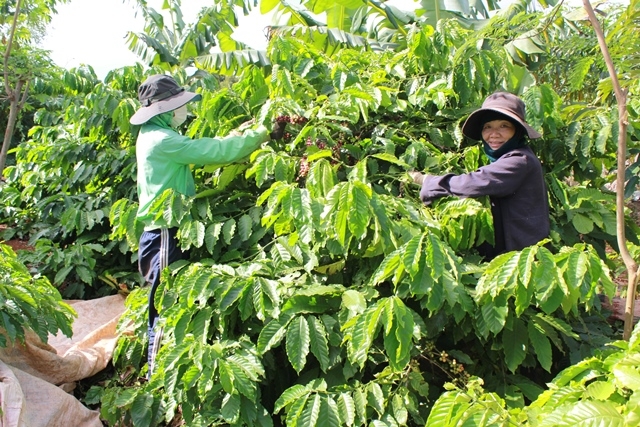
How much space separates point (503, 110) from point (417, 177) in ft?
1.55

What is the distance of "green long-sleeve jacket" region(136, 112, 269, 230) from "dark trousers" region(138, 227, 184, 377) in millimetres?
61

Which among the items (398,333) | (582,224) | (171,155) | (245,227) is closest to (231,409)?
(398,333)

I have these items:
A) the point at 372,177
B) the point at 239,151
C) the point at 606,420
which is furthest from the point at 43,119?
the point at 606,420

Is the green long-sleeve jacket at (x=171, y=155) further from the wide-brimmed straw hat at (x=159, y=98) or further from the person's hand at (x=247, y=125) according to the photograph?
the person's hand at (x=247, y=125)

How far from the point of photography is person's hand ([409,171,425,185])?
9.05 ft

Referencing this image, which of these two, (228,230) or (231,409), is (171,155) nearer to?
(228,230)

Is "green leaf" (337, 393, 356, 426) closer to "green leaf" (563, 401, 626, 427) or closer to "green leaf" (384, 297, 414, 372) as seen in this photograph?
"green leaf" (384, 297, 414, 372)

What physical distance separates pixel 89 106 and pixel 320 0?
3.74 metres

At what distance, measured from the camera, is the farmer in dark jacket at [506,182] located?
98.3 inches

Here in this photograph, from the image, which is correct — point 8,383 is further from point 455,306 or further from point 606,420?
point 606,420

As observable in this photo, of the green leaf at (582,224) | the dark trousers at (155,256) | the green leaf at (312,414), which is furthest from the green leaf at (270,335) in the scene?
the green leaf at (582,224)

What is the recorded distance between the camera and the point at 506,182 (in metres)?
2.49

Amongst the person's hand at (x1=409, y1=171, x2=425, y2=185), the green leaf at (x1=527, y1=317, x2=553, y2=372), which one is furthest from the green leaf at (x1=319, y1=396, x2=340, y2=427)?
the person's hand at (x1=409, y1=171, x2=425, y2=185)

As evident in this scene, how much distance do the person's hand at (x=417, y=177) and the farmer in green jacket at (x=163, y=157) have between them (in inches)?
26.8
